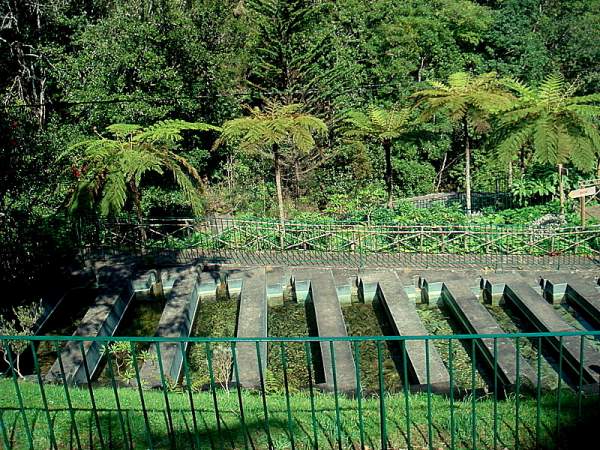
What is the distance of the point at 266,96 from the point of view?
18234 mm

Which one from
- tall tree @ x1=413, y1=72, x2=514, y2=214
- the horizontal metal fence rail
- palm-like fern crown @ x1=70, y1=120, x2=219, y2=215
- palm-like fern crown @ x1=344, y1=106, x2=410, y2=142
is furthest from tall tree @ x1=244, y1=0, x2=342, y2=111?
palm-like fern crown @ x1=70, y1=120, x2=219, y2=215

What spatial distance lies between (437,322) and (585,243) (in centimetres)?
364

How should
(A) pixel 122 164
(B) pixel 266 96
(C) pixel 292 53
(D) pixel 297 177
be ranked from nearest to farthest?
(A) pixel 122 164
(C) pixel 292 53
(D) pixel 297 177
(B) pixel 266 96

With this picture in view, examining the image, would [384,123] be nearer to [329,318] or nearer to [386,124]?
[386,124]

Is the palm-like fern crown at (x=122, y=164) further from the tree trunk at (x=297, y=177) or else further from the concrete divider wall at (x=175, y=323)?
the tree trunk at (x=297, y=177)

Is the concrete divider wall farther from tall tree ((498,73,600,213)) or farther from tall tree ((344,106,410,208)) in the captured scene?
tall tree ((498,73,600,213))

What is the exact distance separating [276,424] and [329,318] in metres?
4.70

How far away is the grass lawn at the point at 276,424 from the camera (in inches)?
202

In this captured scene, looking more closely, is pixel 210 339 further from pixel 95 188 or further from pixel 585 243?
pixel 585 243

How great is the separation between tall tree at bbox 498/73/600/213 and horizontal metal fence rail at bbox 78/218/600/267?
139 centimetres

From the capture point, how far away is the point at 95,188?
11.5 meters

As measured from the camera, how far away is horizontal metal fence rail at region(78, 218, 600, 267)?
1195cm

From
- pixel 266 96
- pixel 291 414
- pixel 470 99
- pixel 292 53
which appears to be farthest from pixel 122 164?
pixel 266 96

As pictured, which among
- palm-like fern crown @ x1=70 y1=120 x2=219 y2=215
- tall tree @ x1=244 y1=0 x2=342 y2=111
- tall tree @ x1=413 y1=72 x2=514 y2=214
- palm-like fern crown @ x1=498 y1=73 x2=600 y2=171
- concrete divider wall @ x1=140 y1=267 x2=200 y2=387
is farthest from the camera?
tall tree @ x1=244 y1=0 x2=342 y2=111
